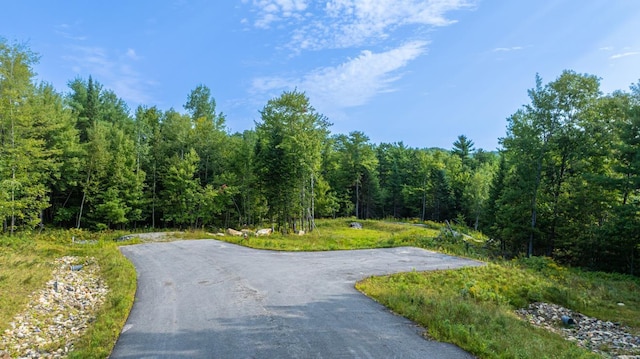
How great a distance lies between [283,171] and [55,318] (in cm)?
2089

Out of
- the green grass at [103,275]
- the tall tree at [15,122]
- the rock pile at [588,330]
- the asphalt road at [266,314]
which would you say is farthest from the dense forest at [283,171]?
the asphalt road at [266,314]

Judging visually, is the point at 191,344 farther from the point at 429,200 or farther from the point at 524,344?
the point at 429,200

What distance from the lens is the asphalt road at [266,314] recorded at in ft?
18.9

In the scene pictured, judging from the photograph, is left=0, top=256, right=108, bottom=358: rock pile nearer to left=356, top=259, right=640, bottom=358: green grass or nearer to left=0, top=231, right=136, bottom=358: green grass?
left=0, top=231, right=136, bottom=358: green grass

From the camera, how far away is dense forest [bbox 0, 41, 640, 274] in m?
21.7

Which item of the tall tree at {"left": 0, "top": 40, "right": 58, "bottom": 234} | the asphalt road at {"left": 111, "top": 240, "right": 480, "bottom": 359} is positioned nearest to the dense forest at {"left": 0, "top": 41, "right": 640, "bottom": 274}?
the tall tree at {"left": 0, "top": 40, "right": 58, "bottom": 234}

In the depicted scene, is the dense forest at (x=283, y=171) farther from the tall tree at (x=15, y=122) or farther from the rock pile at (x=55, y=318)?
the rock pile at (x=55, y=318)

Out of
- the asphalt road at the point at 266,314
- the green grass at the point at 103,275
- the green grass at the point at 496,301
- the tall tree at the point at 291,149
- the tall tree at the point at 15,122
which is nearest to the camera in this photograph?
the asphalt road at the point at 266,314

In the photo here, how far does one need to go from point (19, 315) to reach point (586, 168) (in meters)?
29.1

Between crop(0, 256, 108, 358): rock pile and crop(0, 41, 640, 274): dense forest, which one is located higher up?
crop(0, 41, 640, 274): dense forest

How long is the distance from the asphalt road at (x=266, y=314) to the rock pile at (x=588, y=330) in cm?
378

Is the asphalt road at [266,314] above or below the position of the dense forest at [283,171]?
below

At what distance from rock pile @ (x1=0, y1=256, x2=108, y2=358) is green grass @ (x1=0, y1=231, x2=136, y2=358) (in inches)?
9.5

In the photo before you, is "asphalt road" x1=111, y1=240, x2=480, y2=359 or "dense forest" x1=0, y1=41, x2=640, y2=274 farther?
"dense forest" x1=0, y1=41, x2=640, y2=274
